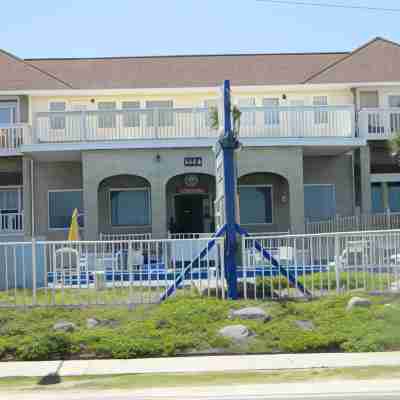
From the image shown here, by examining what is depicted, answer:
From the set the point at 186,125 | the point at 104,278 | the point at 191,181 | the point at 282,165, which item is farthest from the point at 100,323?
the point at 191,181

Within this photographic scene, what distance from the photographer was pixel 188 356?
1040cm

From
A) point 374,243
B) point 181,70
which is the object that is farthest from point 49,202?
point 374,243

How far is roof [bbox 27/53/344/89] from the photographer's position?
27.5 m

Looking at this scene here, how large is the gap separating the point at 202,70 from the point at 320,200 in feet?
26.0

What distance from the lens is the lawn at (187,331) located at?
1047 centimetres

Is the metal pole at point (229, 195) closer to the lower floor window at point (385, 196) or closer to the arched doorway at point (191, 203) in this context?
the arched doorway at point (191, 203)

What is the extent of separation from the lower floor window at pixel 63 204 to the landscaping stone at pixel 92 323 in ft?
46.2

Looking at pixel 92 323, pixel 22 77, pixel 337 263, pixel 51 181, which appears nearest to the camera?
pixel 92 323

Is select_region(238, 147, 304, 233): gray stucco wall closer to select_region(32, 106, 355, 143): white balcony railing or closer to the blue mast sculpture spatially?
select_region(32, 106, 355, 143): white balcony railing

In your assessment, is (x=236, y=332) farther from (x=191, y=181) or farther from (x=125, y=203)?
(x=125, y=203)

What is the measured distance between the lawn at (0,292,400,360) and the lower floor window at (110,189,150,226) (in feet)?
43.1

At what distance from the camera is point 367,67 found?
2722cm

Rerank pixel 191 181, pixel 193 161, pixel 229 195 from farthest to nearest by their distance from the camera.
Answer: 1. pixel 191 181
2. pixel 193 161
3. pixel 229 195

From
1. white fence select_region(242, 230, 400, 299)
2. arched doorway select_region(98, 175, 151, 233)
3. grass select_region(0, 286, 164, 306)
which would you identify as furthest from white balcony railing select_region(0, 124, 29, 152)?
white fence select_region(242, 230, 400, 299)
